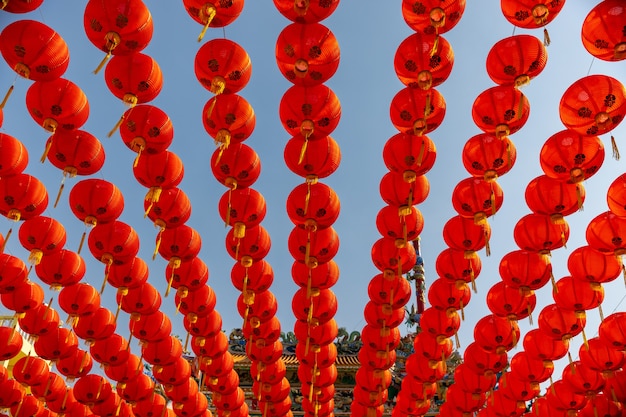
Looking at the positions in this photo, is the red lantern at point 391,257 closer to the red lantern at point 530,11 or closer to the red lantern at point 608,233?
the red lantern at point 608,233

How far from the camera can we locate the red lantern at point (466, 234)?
7219 millimetres

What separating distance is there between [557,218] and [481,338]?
2808mm

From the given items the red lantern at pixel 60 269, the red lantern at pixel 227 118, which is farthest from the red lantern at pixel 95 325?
the red lantern at pixel 227 118

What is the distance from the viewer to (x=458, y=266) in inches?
305

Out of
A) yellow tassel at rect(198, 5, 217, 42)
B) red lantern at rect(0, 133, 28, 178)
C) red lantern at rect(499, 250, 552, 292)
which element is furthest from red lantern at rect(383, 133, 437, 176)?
red lantern at rect(0, 133, 28, 178)

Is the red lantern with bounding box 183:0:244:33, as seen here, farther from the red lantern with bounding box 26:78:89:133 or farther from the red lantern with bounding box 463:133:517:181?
the red lantern with bounding box 463:133:517:181

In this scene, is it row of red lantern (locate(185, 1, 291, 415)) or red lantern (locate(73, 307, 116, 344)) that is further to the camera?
red lantern (locate(73, 307, 116, 344))

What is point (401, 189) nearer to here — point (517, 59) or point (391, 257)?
point (391, 257)

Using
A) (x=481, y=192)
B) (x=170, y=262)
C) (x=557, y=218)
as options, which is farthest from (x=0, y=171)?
(x=557, y=218)

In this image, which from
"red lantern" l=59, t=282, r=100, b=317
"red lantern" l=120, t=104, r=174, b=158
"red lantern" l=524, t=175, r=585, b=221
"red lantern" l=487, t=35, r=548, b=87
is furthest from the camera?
"red lantern" l=59, t=282, r=100, b=317

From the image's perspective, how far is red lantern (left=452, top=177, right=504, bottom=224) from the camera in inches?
263

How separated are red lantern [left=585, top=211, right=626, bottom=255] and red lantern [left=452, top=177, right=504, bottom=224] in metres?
1.25

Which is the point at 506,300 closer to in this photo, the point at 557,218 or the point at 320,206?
the point at 557,218

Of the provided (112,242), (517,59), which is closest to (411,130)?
(517,59)
